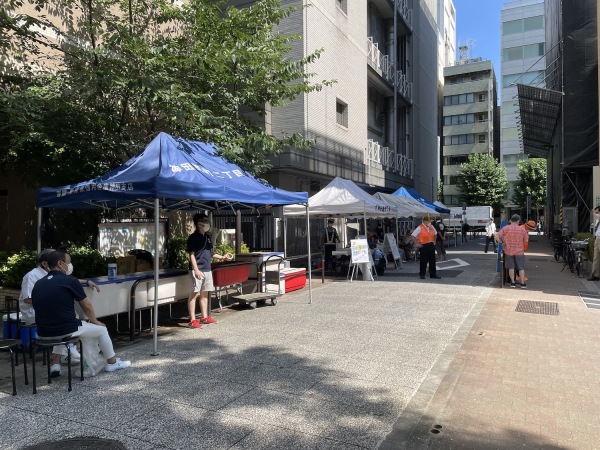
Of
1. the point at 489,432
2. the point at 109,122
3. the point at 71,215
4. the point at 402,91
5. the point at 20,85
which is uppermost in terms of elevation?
the point at 402,91

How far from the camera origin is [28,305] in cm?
564

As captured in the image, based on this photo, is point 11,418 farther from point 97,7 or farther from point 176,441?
point 97,7

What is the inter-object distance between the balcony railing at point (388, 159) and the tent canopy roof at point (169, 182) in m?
14.8

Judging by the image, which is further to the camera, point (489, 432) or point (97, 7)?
point (97, 7)

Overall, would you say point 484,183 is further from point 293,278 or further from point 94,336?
point 94,336

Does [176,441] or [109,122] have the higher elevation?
[109,122]

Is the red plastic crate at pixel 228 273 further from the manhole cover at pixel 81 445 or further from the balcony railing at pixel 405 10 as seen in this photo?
the balcony railing at pixel 405 10

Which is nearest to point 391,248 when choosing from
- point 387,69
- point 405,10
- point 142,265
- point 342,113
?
point 342,113

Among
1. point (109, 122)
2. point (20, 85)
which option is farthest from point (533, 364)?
point (20, 85)

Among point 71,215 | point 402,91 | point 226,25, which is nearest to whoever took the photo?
point 226,25

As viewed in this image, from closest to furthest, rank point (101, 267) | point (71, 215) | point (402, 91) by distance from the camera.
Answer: point (101, 267) → point (71, 215) → point (402, 91)

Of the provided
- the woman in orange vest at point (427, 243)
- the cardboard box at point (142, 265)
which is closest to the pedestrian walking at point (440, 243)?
the woman in orange vest at point (427, 243)

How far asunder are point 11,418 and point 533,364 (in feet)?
18.4

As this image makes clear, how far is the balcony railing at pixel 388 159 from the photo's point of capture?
23266 mm
